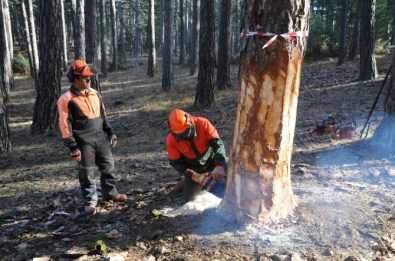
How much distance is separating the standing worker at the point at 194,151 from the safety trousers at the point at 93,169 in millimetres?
934

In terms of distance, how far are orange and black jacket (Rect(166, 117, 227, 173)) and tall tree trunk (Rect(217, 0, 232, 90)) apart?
941 cm

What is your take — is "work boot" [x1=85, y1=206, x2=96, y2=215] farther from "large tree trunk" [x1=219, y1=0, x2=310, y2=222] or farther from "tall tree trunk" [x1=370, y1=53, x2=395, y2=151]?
"tall tree trunk" [x1=370, y1=53, x2=395, y2=151]

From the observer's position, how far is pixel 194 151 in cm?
498

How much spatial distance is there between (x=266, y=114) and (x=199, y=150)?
1.75 meters

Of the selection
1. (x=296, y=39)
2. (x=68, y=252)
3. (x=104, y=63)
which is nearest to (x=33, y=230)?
(x=68, y=252)

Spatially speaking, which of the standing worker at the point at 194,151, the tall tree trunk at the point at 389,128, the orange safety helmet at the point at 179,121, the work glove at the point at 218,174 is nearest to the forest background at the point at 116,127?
the standing worker at the point at 194,151

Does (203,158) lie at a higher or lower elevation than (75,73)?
lower

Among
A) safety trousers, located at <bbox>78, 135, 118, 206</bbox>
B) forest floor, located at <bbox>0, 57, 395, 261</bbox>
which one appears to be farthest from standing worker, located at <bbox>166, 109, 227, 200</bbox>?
safety trousers, located at <bbox>78, 135, 118, 206</bbox>

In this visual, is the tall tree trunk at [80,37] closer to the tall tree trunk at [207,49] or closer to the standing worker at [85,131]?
the tall tree trunk at [207,49]

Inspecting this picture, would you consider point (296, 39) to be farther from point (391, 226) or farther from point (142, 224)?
point (142, 224)

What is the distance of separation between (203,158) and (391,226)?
7.85ft

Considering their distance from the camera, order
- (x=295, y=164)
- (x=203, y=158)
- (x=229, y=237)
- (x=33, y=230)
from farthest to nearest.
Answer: (x=295, y=164)
(x=203, y=158)
(x=33, y=230)
(x=229, y=237)

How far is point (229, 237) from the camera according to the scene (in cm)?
358

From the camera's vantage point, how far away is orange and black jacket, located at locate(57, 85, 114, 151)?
4.60m
